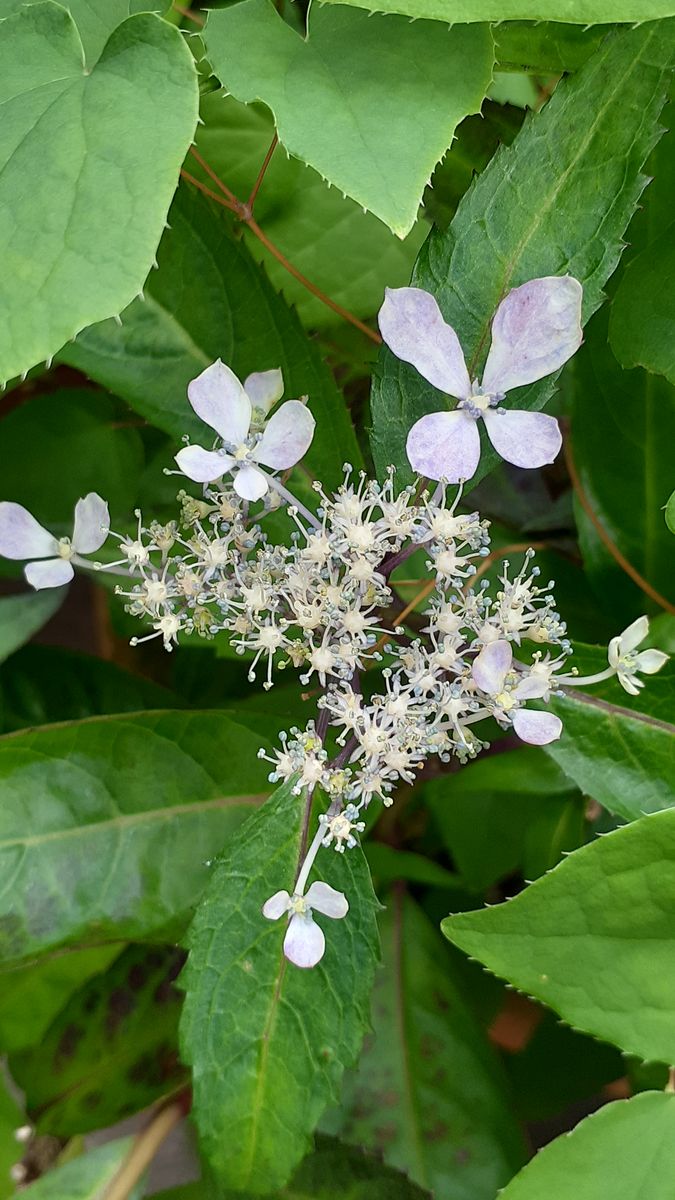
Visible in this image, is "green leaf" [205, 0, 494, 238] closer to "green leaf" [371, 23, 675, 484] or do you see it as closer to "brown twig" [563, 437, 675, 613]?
"green leaf" [371, 23, 675, 484]

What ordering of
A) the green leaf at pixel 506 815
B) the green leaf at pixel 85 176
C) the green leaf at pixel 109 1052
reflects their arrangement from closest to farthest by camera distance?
the green leaf at pixel 85 176 → the green leaf at pixel 506 815 → the green leaf at pixel 109 1052

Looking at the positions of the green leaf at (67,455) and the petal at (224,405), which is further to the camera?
the green leaf at (67,455)

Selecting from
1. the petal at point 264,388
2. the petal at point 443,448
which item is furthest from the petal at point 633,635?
the petal at point 264,388

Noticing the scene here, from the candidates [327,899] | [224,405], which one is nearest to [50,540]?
[224,405]

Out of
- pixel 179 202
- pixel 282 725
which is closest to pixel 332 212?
pixel 179 202

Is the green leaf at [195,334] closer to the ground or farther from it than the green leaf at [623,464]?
farther from it

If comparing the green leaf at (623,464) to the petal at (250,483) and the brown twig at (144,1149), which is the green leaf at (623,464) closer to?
the petal at (250,483)

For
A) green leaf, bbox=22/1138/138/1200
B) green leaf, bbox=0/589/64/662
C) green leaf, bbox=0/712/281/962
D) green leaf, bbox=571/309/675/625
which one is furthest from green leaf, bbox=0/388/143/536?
green leaf, bbox=22/1138/138/1200

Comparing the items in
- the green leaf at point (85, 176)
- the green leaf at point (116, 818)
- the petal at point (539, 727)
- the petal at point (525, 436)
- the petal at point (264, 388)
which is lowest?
the green leaf at point (116, 818)
